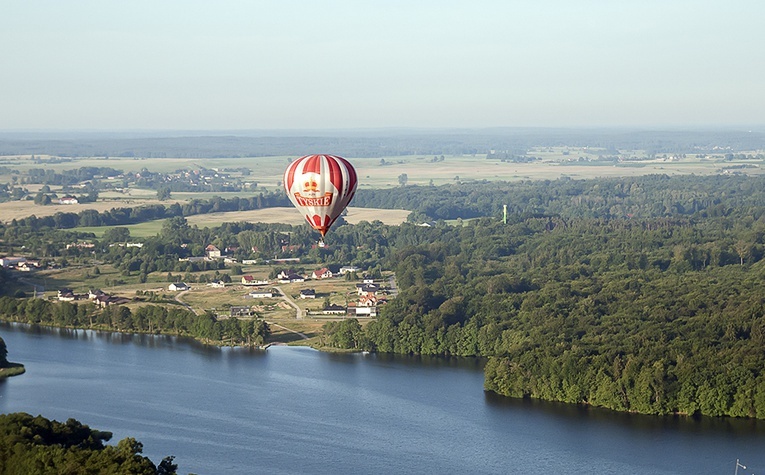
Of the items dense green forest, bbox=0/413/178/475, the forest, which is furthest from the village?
dense green forest, bbox=0/413/178/475

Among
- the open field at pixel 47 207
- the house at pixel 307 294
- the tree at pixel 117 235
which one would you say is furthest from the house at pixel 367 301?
the open field at pixel 47 207

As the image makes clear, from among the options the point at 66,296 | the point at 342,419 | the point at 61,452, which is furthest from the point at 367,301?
the point at 61,452

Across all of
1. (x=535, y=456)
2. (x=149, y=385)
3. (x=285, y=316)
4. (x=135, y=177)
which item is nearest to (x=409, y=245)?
(x=285, y=316)

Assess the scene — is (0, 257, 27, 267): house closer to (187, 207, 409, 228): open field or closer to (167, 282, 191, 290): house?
(167, 282, 191, 290): house

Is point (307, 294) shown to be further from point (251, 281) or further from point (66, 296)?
point (66, 296)

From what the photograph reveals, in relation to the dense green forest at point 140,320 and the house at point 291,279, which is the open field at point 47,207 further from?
the dense green forest at point 140,320

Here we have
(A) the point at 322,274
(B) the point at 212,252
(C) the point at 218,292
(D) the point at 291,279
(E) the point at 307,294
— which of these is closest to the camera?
(E) the point at 307,294
